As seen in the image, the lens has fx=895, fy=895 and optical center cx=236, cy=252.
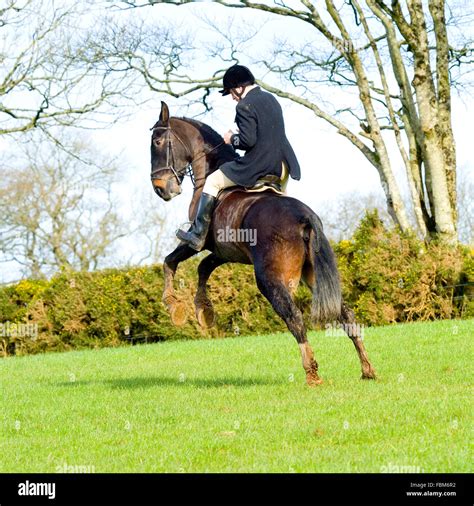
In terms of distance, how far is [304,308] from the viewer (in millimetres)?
20984

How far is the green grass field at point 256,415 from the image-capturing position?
684 cm

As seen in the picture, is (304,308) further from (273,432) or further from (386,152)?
(273,432)

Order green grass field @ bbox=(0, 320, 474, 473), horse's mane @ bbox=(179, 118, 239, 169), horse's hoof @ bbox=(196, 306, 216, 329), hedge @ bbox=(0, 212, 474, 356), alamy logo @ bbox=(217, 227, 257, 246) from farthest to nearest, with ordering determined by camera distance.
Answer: hedge @ bbox=(0, 212, 474, 356), horse's hoof @ bbox=(196, 306, 216, 329), horse's mane @ bbox=(179, 118, 239, 169), alamy logo @ bbox=(217, 227, 257, 246), green grass field @ bbox=(0, 320, 474, 473)

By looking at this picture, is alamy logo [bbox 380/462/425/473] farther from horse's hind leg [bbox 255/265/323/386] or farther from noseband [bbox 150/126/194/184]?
noseband [bbox 150/126/194/184]

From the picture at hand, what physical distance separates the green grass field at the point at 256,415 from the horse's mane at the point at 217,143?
287 cm

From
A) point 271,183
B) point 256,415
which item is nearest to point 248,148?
point 271,183

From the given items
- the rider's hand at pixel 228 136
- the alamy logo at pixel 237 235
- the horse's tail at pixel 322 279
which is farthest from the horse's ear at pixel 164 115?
the horse's tail at pixel 322 279

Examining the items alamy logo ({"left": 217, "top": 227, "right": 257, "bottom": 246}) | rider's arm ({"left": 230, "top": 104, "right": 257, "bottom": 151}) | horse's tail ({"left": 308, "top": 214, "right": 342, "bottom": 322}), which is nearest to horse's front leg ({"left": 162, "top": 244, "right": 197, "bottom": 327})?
alamy logo ({"left": 217, "top": 227, "right": 257, "bottom": 246})

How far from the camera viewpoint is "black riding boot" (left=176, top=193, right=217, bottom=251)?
35.2 feet

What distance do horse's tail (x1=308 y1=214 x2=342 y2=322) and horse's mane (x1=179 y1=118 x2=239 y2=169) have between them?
1659mm

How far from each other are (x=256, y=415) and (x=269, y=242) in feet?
7.43

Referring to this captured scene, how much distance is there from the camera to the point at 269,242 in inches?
399
